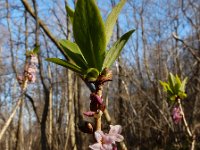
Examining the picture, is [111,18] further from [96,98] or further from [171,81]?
[171,81]

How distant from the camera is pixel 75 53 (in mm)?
708

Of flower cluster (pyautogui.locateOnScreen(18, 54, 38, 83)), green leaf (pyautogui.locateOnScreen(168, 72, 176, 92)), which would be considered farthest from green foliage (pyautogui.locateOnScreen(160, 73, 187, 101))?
flower cluster (pyautogui.locateOnScreen(18, 54, 38, 83))

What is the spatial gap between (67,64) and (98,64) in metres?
0.06

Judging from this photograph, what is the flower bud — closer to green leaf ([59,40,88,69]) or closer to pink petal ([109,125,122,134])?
pink petal ([109,125,122,134])

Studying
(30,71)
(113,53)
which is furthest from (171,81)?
(113,53)

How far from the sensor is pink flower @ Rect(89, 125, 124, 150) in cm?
54

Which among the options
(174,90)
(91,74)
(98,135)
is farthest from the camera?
(174,90)

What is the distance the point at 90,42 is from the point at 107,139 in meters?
0.20

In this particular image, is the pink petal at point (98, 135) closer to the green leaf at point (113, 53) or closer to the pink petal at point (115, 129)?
the pink petal at point (115, 129)

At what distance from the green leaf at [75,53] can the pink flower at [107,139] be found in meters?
0.17

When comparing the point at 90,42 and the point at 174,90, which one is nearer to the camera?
the point at 90,42

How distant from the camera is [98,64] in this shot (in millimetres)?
677

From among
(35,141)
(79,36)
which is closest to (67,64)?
(79,36)

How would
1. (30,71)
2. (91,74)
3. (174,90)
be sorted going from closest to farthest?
(91,74), (30,71), (174,90)
